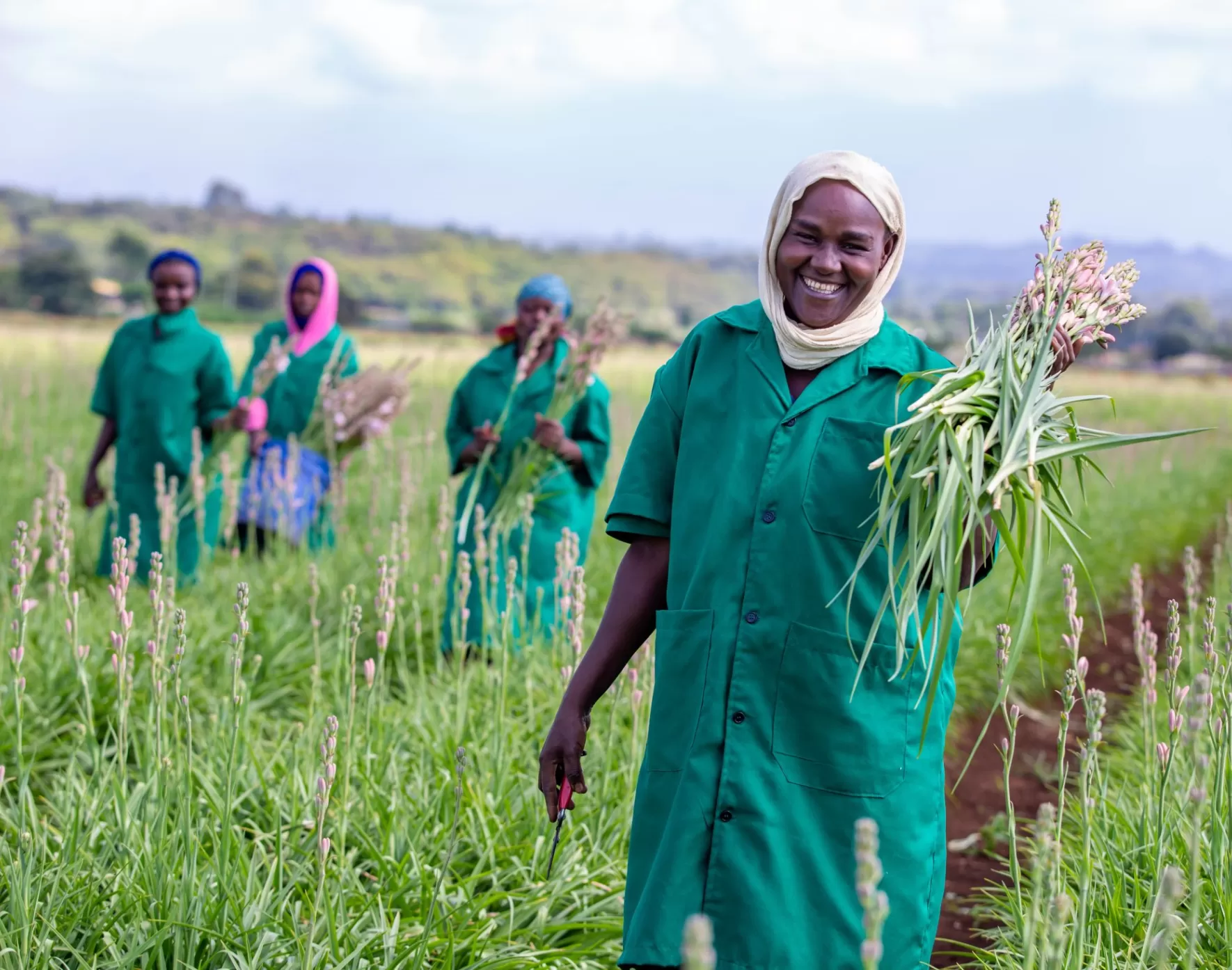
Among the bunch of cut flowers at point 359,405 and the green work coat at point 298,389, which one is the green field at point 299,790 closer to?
the bunch of cut flowers at point 359,405

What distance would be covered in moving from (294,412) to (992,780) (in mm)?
4504

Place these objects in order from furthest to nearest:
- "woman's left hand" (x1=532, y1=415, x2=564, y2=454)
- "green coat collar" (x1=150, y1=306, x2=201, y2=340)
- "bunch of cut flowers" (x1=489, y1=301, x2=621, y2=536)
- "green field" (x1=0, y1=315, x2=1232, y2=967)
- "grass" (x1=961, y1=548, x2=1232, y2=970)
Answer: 1. "green coat collar" (x1=150, y1=306, x2=201, y2=340)
2. "woman's left hand" (x1=532, y1=415, x2=564, y2=454)
3. "bunch of cut flowers" (x1=489, y1=301, x2=621, y2=536)
4. "green field" (x1=0, y1=315, x2=1232, y2=967)
5. "grass" (x1=961, y1=548, x2=1232, y2=970)

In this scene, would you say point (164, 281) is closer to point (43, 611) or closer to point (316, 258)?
point (316, 258)

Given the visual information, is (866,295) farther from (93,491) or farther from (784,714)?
(93,491)

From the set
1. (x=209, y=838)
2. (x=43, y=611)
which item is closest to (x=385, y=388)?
(x=43, y=611)

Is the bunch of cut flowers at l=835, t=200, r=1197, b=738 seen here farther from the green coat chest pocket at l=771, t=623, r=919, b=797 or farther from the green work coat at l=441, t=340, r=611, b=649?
the green work coat at l=441, t=340, r=611, b=649

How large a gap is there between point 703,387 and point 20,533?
5.52 feet

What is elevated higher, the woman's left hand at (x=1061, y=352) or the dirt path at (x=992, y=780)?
the woman's left hand at (x=1061, y=352)

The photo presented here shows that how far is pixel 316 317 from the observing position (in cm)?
782

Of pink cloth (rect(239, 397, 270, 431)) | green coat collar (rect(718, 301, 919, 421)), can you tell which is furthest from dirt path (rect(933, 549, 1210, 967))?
pink cloth (rect(239, 397, 270, 431))

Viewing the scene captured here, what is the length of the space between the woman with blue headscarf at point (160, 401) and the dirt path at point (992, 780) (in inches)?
169

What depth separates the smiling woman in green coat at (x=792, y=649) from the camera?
7.14 ft

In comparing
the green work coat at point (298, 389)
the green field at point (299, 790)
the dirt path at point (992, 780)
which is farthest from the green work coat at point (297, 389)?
the dirt path at point (992, 780)

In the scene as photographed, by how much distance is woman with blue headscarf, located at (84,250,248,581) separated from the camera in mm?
7125
